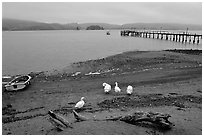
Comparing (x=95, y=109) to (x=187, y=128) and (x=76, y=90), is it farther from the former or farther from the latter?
(x=76, y=90)

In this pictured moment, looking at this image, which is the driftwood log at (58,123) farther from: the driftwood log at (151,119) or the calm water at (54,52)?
the calm water at (54,52)

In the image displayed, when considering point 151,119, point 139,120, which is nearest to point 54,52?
point 139,120

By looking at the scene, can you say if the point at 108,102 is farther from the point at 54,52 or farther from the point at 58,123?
the point at 54,52

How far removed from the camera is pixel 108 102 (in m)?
11.3

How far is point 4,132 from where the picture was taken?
795 centimetres

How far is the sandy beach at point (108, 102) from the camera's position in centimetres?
734

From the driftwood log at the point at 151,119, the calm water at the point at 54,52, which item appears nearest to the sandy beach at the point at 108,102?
the driftwood log at the point at 151,119

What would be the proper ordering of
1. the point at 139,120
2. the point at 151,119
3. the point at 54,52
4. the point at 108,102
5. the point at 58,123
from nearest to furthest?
the point at 58,123 → the point at 151,119 → the point at 139,120 → the point at 108,102 → the point at 54,52

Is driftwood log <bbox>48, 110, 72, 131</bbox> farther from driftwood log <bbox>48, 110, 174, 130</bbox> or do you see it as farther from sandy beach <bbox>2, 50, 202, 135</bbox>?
sandy beach <bbox>2, 50, 202, 135</bbox>

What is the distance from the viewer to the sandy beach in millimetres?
7336

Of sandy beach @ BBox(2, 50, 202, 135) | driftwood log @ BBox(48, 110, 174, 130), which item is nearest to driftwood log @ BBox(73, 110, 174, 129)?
driftwood log @ BBox(48, 110, 174, 130)

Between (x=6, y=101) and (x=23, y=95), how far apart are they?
4.40 ft

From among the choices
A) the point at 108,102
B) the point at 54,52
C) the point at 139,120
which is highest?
the point at 139,120

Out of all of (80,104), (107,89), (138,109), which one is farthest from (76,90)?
(138,109)
